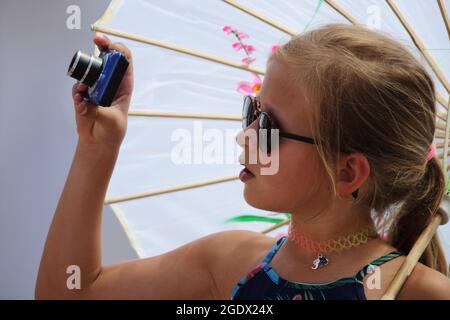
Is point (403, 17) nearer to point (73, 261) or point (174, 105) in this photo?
point (174, 105)

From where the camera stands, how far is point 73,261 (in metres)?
0.77

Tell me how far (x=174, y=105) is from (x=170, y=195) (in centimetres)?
18

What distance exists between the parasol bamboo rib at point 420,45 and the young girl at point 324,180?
0.18 metres

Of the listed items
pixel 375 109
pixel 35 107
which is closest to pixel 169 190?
pixel 375 109

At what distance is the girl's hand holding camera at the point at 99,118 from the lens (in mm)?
768

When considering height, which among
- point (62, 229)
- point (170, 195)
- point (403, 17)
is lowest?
point (170, 195)

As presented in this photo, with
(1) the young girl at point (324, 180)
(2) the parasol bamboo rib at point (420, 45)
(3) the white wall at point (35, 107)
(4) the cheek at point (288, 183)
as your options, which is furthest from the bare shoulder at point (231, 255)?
(3) the white wall at point (35, 107)

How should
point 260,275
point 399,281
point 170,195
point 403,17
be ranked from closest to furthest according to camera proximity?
1. point 399,281
2. point 260,275
3. point 403,17
4. point 170,195

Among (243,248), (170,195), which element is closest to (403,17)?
(243,248)

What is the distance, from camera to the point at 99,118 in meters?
0.78

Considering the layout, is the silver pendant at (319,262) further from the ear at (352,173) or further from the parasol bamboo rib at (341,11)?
the parasol bamboo rib at (341,11)

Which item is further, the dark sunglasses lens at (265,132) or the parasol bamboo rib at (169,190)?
the parasol bamboo rib at (169,190)

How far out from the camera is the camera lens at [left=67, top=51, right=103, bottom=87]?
0.74 meters

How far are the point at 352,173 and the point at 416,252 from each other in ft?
0.38
